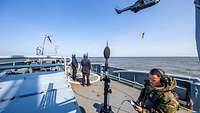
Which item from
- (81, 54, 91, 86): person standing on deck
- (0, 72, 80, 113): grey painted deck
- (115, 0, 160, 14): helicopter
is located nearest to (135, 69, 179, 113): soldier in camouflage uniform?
(0, 72, 80, 113): grey painted deck

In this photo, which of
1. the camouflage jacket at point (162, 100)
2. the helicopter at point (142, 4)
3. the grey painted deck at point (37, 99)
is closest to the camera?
the grey painted deck at point (37, 99)

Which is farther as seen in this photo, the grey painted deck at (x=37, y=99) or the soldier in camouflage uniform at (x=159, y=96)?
the soldier in camouflage uniform at (x=159, y=96)

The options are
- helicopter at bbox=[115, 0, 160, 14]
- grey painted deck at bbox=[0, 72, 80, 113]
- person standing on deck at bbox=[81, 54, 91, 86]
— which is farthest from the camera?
person standing on deck at bbox=[81, 54, 91, 86]

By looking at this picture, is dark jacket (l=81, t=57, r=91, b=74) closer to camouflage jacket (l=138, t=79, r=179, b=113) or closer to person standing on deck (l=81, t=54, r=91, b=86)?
person standing on deck (l=81, t=54, r=91, b=86)

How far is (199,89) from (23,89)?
16.1 ft

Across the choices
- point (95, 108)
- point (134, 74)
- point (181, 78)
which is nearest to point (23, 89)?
point (95, 108)

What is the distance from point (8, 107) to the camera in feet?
7.22

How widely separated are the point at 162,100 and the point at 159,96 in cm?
6

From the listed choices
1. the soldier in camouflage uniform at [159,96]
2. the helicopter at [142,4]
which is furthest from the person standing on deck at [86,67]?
the soldier in camouflage uniform at [159,96]

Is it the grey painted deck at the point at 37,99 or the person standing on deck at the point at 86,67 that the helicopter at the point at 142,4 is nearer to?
the grey painted deck at the point at 37,99

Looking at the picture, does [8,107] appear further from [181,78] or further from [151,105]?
[181,78]

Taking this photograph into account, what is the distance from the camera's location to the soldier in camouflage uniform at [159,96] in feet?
7.55

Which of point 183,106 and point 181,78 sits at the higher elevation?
point 181,78

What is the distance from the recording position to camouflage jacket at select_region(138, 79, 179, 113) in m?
2.30
